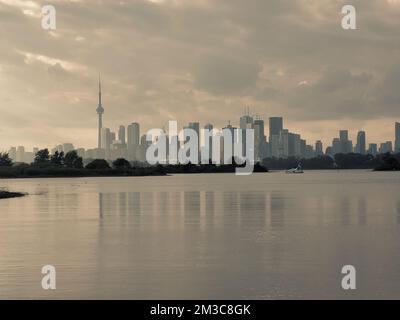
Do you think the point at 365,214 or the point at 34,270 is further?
the point at 365,214

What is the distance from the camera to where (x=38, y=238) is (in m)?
36.3

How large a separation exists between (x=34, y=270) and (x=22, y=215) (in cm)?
2986

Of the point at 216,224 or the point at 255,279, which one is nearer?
the point at 255,279

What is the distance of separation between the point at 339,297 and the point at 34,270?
12.3m

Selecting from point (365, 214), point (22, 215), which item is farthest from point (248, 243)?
point (22, 215)

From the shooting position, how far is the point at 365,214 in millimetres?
51781

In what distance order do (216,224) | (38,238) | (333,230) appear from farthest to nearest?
(216,224), (333,230), (38,238)
